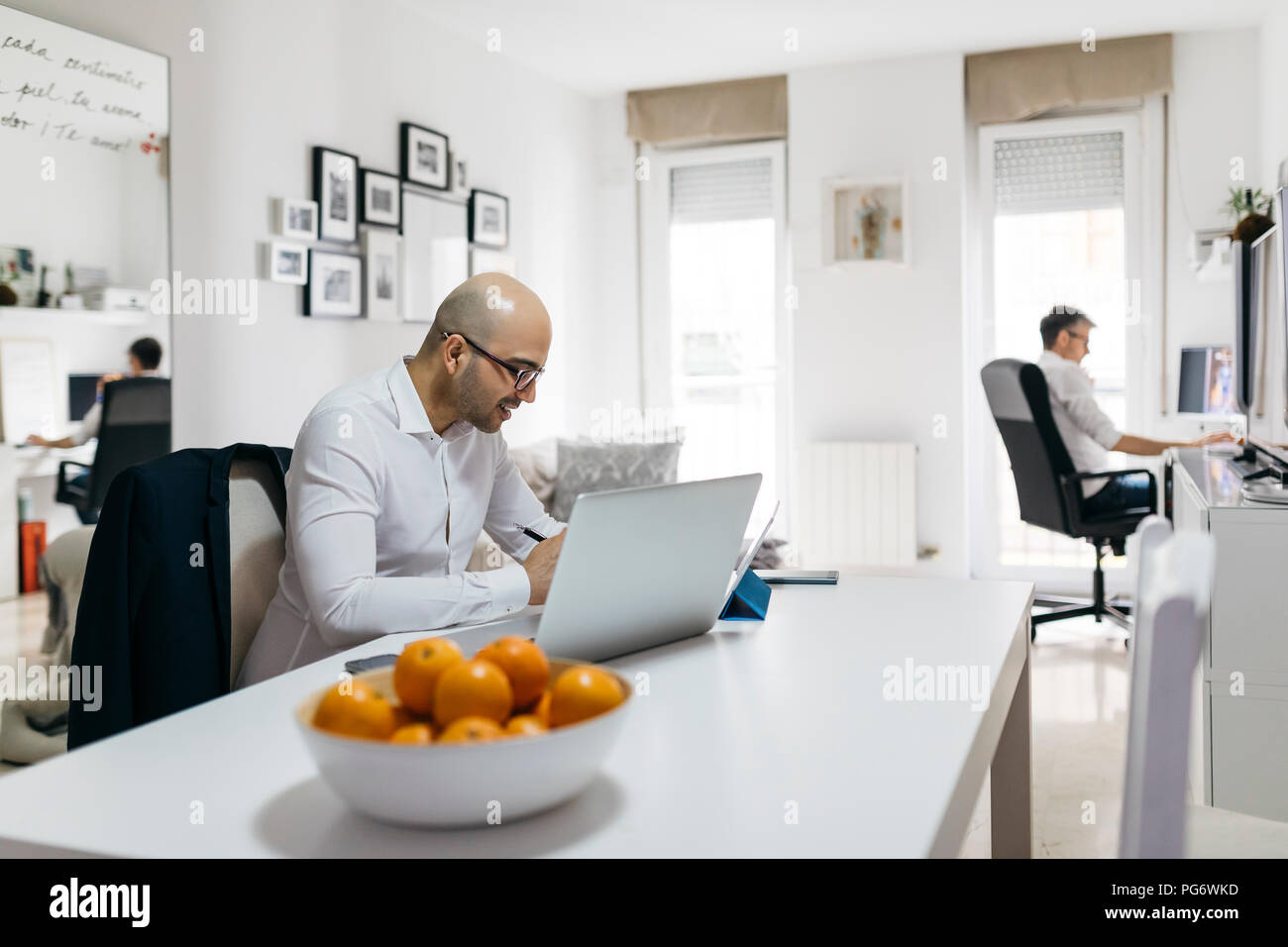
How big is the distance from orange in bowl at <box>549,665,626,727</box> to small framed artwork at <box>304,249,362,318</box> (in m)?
3.36

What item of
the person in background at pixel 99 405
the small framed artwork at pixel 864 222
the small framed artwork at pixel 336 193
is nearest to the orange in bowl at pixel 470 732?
the person in background at pixel 99 405

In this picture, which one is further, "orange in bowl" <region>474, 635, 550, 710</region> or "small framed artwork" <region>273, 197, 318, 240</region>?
"small framed artwork" <region>273, 197, 318, 240</region>

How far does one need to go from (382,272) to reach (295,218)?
53cm

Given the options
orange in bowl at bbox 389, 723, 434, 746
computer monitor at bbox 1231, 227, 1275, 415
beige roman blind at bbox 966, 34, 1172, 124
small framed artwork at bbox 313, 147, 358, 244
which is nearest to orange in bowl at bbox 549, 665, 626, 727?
orange in bowl at bbox 389, 723, 434, 746

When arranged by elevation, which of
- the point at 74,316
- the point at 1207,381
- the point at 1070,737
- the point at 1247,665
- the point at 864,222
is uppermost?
the point at 864,222

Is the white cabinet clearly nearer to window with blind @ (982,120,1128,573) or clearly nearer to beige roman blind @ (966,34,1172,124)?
window with blind @ (982,120,1128,573)

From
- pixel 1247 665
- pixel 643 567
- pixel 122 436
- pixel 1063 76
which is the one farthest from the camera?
pixel 1063 76

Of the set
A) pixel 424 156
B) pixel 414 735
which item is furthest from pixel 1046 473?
pixel 414 735

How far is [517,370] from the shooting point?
1861 mm

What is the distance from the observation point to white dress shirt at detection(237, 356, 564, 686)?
1561mm

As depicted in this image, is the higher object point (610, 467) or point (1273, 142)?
point (1273, 142)

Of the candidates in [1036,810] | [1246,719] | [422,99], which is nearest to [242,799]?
[1246,719]

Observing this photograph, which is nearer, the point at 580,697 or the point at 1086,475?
the point at 580,697

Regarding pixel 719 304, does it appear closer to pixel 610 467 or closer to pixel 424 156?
pixel 610 467
